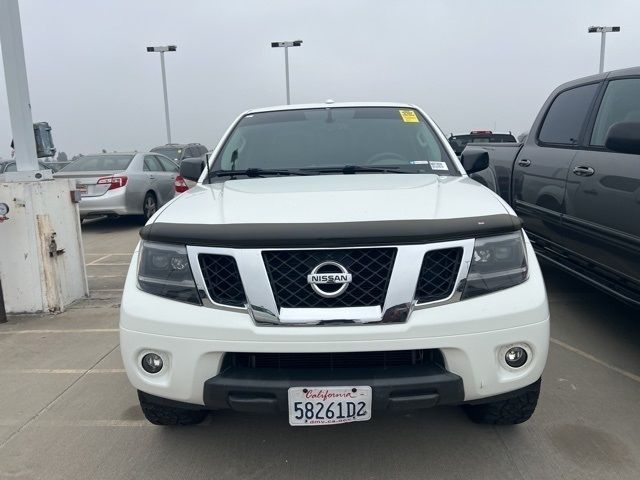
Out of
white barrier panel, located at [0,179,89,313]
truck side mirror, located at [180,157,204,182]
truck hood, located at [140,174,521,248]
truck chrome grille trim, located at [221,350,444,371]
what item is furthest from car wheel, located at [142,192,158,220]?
truck chrome grille trim, located at [221,350,444,371]

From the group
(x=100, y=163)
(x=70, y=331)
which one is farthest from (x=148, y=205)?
(x=70, y=331)

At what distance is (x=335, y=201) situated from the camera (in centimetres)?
244

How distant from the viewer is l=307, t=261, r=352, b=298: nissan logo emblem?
82.8 inches

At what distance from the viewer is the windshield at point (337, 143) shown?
11.2 ft

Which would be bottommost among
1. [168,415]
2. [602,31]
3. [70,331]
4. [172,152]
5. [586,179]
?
[70,331]

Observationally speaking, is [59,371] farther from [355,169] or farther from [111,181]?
[111,181]

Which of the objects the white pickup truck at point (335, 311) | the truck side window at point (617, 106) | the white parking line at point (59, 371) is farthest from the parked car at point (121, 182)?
the white pickup truck at point (335, 311)

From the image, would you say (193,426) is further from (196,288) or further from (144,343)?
(196,288)

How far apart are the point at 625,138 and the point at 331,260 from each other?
7.30 feet

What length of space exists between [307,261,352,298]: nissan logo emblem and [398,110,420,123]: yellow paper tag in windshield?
2.02 metres

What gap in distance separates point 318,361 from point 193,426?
3.59 ft

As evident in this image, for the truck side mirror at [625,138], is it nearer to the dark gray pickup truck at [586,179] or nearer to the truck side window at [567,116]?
the dark gray pickup truck at [586,179]

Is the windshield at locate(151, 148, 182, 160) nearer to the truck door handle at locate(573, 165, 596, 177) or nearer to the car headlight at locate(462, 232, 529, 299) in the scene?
the truck door handle at locate(573, 165, 596, 177)

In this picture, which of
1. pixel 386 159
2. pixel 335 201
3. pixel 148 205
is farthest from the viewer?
pixel 148 205
